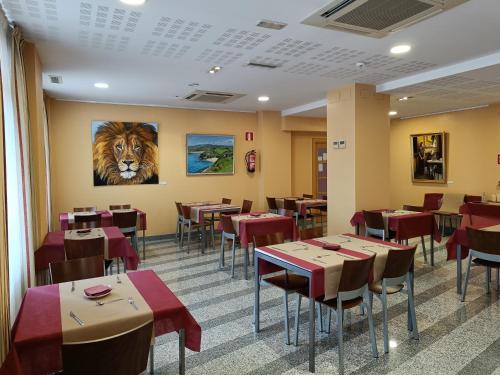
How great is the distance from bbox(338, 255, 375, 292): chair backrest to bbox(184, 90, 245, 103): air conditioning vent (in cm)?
446

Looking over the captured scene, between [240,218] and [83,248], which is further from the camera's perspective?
[240,218]

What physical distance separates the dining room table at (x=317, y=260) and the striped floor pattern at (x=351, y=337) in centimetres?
27

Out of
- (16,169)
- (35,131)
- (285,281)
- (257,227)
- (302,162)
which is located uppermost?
(35,131)

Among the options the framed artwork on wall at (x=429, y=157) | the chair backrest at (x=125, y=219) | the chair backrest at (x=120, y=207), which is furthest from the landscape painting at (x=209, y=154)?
the framed artwork on wall at (x=429, y=157)

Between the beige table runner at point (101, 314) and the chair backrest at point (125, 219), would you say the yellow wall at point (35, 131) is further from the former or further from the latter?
the beige table runner at point (101, 314)

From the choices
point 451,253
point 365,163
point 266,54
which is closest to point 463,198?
point 365,163

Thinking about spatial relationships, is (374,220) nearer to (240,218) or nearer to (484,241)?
(484,241)

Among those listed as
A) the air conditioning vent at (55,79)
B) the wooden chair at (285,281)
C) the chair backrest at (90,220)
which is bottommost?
the wooden chair at (285,281)

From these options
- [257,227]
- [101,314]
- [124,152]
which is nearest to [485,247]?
[257,227]

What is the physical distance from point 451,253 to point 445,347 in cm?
152

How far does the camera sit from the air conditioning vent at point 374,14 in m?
2.83

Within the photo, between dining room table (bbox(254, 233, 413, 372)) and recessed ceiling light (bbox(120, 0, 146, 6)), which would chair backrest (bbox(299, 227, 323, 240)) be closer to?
dining room table (bbox(254, 233, 413, 372))

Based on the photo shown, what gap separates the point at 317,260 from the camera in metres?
2.83

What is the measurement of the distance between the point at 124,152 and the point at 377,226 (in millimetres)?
4940
